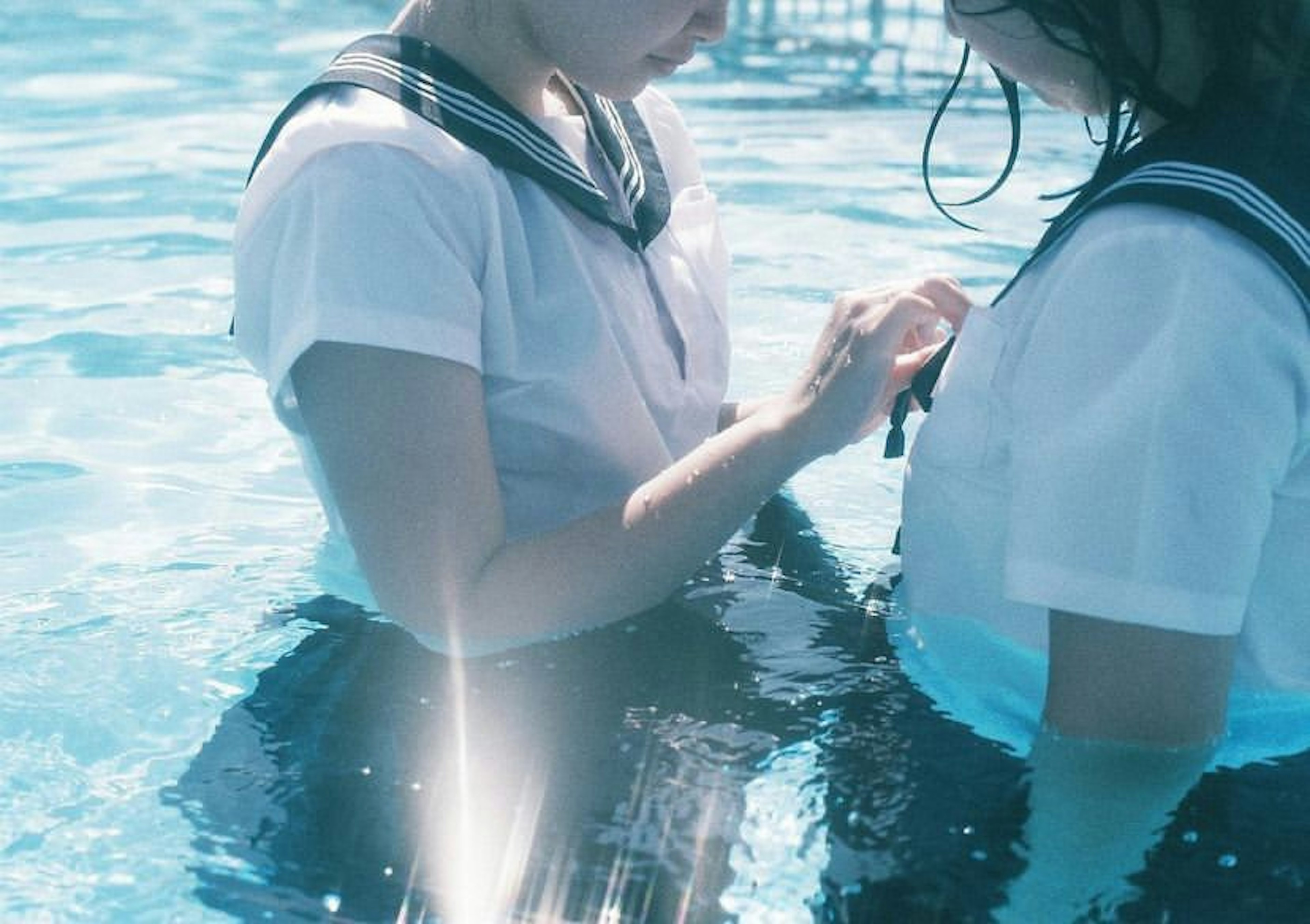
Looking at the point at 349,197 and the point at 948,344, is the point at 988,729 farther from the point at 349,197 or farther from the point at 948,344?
the point at 349,197

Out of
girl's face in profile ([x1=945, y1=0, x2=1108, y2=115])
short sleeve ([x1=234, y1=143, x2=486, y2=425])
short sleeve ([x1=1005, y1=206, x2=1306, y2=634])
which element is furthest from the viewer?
short sleeve ([x1=234, y1=143, x2=486, y2=425])

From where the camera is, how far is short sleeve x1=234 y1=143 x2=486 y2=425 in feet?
7.00

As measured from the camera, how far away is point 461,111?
7.80 ft

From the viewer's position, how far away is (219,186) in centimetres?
711

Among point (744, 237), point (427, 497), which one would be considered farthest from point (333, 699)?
point (744, 237)

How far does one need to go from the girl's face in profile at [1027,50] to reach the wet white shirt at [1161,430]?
0.25 metres

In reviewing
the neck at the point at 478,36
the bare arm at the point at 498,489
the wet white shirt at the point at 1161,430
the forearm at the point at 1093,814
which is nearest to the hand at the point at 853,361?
the bare arm at the point at 498,489

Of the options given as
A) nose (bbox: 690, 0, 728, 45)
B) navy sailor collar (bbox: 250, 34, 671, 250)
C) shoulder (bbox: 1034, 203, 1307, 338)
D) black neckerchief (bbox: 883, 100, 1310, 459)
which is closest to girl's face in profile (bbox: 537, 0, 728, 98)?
nose (bbox: 690, 0, 728, 45)

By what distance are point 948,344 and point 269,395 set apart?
1.02 meters

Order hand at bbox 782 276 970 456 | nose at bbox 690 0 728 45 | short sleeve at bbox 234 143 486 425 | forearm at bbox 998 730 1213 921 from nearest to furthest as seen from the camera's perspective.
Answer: forearm at bbox 998 730 1213 921 → short sleeve at bbox 234 143 486 425 → hand at bbox 782 276 970 456 → nose at bbox 690 0 728 45

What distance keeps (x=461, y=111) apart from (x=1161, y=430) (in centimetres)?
113

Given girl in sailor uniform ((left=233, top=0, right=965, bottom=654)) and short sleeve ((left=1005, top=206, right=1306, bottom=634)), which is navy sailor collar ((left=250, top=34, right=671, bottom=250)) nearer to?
girl in sailor uniform ((left=233, top=0, right=965, bottom=654))

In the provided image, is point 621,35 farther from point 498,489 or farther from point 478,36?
point 498,489

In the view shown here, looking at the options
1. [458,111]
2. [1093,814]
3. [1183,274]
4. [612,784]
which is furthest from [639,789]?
[458,111]
